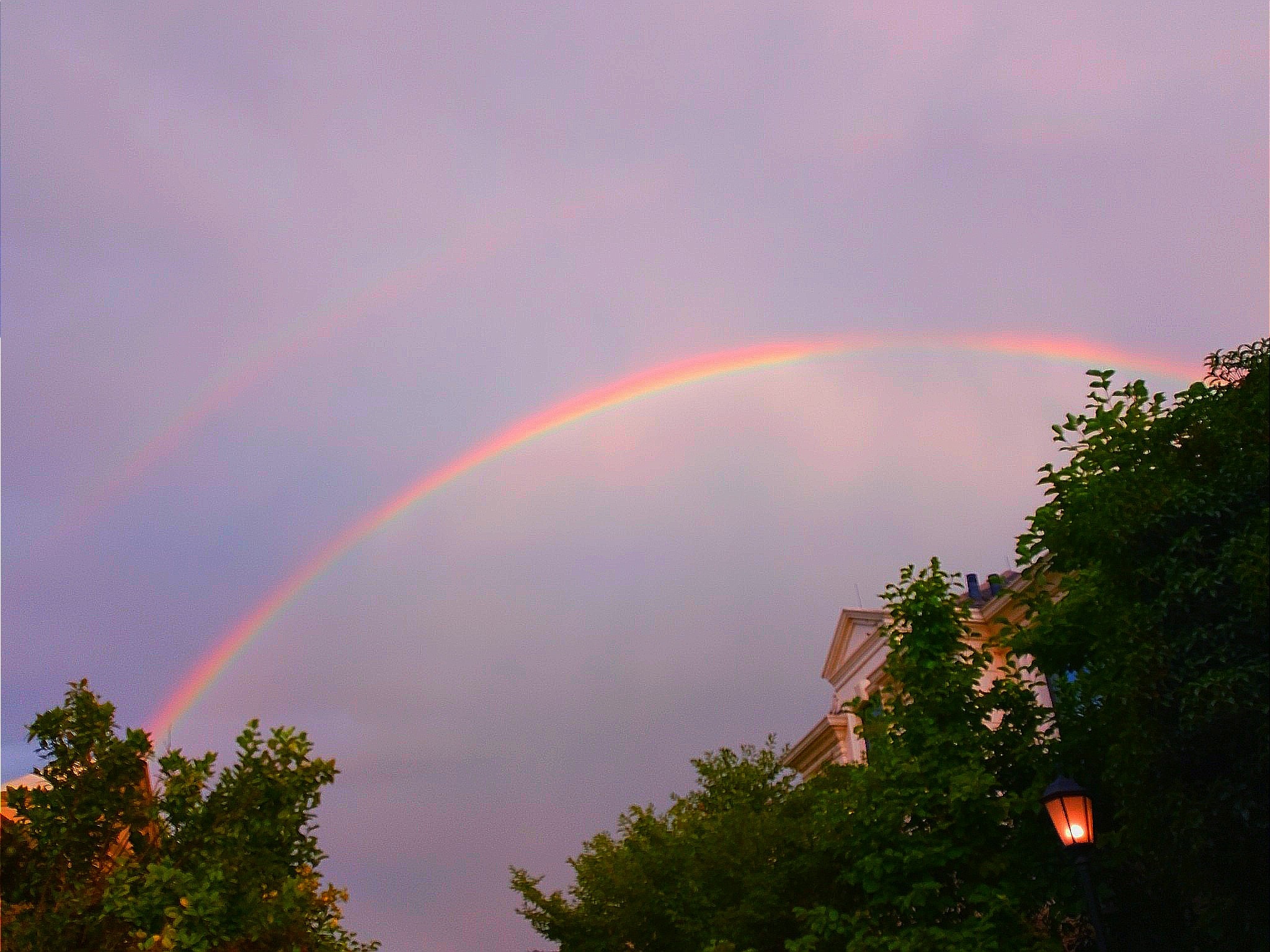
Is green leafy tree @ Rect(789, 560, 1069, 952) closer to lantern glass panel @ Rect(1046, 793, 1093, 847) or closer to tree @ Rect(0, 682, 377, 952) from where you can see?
lantern glass panel @ Rect(1046, 793, 1093, 847)

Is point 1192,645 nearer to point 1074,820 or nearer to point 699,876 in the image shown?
point 1074,820

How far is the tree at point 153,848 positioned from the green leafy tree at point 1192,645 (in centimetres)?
1169

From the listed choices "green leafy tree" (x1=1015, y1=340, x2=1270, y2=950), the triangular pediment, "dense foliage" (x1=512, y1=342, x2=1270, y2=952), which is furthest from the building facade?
"green leafy tree" (x1=1015, y1=340, x2=1270, y2=950)

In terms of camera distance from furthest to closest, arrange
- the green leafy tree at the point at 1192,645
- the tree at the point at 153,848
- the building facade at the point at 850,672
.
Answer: the building facade at the point at 850,672, the tree at the point at 153,848, the green leafy tree at the point at 1192,645

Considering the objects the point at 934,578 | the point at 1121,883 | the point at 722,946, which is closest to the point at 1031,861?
the point at 1121,883

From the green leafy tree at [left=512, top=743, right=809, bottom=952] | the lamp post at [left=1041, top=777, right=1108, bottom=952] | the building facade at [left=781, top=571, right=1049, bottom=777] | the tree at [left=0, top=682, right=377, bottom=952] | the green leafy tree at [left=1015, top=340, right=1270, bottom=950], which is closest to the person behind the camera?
the green leafy tree at [left=1015, top=340, right=1270, bottom=950]

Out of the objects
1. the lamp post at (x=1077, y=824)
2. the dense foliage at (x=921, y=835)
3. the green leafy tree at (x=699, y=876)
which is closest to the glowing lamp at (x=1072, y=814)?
the lamp post at (x=1077, y=824)

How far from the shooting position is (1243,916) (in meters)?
11.9

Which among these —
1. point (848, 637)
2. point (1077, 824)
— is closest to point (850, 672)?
point (848, 637)

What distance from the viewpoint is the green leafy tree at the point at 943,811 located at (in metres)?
16.6

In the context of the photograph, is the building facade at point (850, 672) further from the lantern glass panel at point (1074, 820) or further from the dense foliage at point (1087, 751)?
the lantern glass panel at point (1074, 820)

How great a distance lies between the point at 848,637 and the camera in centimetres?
3578

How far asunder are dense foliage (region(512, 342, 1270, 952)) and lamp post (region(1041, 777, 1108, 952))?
1.65 ft

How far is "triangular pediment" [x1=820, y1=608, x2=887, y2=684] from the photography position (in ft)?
112
